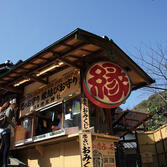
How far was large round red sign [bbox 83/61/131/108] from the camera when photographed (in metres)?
8.12

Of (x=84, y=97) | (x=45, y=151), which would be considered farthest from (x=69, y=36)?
(x=45, y=151)

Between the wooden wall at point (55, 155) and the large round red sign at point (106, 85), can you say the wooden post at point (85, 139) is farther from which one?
the wooden wall at point (55, 155)

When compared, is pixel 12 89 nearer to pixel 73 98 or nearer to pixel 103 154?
pixel 73 98

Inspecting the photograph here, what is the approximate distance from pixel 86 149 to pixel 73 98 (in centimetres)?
270

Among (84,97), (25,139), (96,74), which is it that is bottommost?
(25,139)

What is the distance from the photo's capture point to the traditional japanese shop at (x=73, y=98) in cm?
797

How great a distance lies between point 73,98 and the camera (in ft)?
30.2

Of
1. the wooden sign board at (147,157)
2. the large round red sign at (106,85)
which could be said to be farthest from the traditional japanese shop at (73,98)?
the wooden sign board at (147,157)

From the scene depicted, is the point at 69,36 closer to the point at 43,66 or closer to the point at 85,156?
the point at 43,66

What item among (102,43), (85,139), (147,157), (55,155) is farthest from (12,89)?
(147,157)

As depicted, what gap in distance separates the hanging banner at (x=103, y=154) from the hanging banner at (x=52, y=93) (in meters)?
2.68

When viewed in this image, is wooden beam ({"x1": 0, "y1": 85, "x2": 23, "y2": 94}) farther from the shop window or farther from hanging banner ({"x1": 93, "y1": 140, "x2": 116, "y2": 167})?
hanging banner ({"x1": 93, "y1": 140, "x2": 116, "y2": 167})

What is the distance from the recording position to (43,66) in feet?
31.1

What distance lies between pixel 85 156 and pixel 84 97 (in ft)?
8.37
